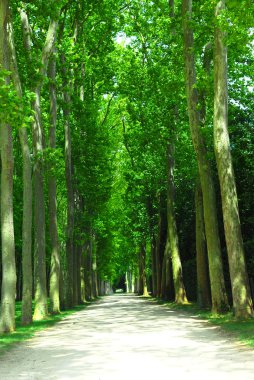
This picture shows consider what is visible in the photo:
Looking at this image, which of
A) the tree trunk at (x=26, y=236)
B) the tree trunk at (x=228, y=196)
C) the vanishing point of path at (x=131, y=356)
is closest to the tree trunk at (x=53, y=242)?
the tree trunk at (x=26, y=236)

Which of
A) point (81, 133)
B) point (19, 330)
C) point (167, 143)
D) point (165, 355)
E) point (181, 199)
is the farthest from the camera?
point (81, 133)

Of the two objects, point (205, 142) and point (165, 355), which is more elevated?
point (205, 142)

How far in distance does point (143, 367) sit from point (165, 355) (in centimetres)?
134

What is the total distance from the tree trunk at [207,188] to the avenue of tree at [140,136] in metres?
0.05

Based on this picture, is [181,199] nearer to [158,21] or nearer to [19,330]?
[158,21]

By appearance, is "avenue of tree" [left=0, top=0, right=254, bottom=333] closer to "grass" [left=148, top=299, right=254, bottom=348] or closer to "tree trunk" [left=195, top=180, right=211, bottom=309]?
"tree trunk" [left=195, top=180, right=211, bottom=309]

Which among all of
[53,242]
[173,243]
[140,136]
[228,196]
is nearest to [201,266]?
[173,243]

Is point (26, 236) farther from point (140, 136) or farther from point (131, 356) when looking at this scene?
point (140, 136)

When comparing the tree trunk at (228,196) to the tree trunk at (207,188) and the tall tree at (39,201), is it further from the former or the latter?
the tall tree at (39,201)

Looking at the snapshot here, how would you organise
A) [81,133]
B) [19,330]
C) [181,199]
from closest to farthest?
[19,330]
[181,199]
[81,133]

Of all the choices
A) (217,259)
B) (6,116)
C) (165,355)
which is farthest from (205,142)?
(165,355)

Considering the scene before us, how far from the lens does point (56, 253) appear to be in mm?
23453

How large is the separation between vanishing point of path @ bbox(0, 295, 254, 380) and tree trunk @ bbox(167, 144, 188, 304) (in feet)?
38.6

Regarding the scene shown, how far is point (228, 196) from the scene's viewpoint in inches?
632
